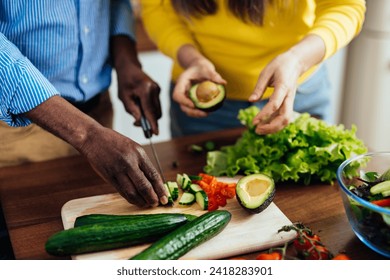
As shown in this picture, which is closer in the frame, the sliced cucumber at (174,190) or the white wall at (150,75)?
the sliced cucumber at (174,190)

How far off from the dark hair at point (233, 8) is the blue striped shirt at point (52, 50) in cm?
25

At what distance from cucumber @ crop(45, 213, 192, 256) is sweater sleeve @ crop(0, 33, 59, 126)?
14.6 inches

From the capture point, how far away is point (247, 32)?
1883 millimetres

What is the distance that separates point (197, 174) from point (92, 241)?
535 millimetres

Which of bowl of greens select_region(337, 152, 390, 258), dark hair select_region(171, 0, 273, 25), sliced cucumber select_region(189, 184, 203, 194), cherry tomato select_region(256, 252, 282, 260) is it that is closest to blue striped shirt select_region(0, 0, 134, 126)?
dark hair select_region(171, 0, 273, 25)

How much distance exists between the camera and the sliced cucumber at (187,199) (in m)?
1.45

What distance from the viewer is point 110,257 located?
124 centimetres

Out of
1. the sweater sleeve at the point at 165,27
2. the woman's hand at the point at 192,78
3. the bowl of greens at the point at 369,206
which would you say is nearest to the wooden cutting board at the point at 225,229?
the bowl of greens at the point at 369,206

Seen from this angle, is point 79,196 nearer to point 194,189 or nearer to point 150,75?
point 194,189

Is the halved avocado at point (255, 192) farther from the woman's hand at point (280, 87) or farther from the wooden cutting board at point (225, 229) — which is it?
the woman's hand at point (280, 87)

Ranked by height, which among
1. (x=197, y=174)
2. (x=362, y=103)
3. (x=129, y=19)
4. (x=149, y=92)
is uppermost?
(x=129, y=19)

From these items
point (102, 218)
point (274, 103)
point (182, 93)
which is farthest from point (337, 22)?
point (102, 218)
